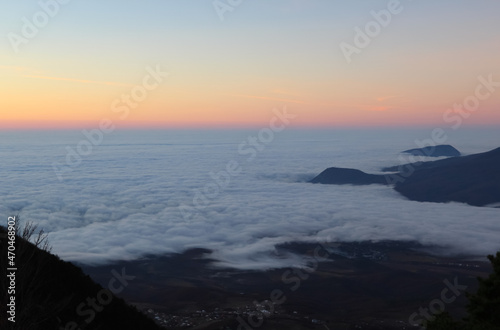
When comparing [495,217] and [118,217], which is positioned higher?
[118,217]

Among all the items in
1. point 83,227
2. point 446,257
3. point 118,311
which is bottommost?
point 446,257

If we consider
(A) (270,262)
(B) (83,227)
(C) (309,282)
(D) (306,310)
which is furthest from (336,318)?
(B) (83,227)

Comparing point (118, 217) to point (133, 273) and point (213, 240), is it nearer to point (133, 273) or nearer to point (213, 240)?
point (213, 240)

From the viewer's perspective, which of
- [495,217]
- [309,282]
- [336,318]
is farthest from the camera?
[495,217]

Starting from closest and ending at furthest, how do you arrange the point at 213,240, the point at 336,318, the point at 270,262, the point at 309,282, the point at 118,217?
1. the point at 336,318
2. the point at 309,282
3. the point at 270,262
4. the point at 213,240
5. the point at 118,217

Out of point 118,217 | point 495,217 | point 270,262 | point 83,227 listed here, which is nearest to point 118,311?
point 270,262

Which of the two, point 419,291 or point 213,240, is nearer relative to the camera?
point 419,291
